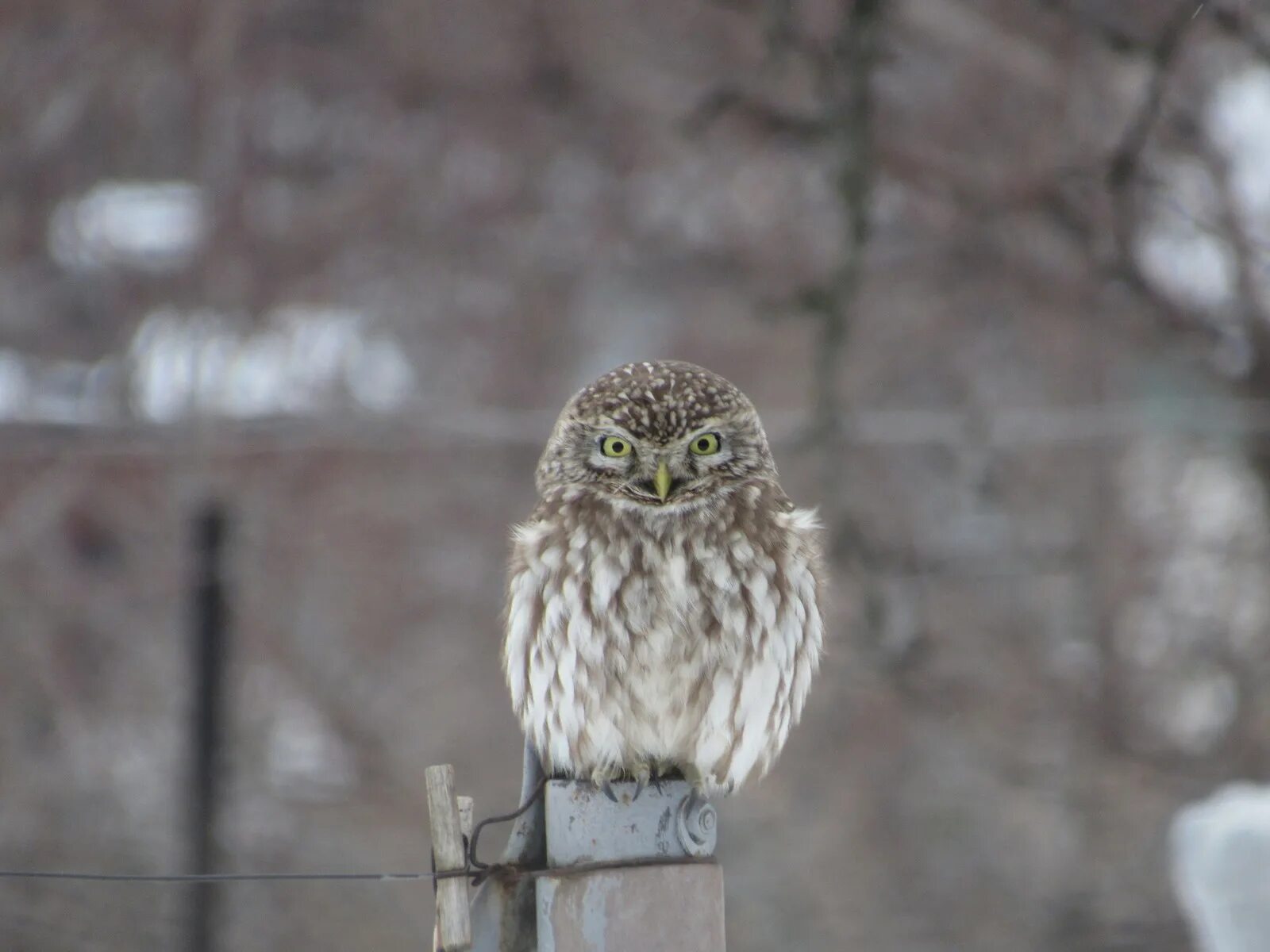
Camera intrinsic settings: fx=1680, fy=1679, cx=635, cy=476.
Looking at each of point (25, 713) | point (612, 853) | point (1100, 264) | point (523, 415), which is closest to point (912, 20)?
point (1100, 264)

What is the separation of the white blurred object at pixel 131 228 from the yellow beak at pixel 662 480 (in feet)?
19.8

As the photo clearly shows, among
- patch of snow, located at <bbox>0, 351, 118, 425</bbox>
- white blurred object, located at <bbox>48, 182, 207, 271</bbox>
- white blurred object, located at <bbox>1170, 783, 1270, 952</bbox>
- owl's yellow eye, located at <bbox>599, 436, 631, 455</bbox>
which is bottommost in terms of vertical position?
white blurred object, located at <bbox>1170, 783, 1270, 952</bbox>

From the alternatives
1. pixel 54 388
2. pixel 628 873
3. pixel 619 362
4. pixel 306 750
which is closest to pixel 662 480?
pixel 628 873

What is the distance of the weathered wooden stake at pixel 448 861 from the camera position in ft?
6.88

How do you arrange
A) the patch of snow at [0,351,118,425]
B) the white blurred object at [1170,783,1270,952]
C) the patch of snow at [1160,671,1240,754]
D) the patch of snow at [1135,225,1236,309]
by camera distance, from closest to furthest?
the white blurred object at [1170,783,1270,952]
the patch of snow at [1135,225,1236,309]
the patch of snow at [1160,671,1240,754]
the patch of snow at [0,351,118,425]

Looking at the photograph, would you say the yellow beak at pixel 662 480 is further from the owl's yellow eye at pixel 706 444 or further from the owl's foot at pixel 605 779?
the owl's foot at pixel 605 779

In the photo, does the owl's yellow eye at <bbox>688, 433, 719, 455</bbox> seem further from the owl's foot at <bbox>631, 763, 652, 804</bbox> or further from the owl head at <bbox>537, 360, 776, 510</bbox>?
the owl's foot at <bbox>631, 763, 652, 804</bbox>

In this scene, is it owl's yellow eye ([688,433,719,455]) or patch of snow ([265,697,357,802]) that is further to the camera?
patch of snow ([265,697,357,802])

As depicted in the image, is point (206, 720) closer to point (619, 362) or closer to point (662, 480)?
point (662, 480)

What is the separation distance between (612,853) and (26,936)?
11.6 feet

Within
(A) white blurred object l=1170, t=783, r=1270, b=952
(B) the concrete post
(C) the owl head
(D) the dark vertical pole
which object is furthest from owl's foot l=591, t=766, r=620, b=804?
(D) the dark vertical pole

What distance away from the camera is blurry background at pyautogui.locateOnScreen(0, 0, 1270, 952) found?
255 inches

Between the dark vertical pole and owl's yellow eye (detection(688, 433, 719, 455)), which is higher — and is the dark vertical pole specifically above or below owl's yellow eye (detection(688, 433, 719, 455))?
below

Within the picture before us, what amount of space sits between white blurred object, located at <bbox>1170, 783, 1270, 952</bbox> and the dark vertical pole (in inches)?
102
